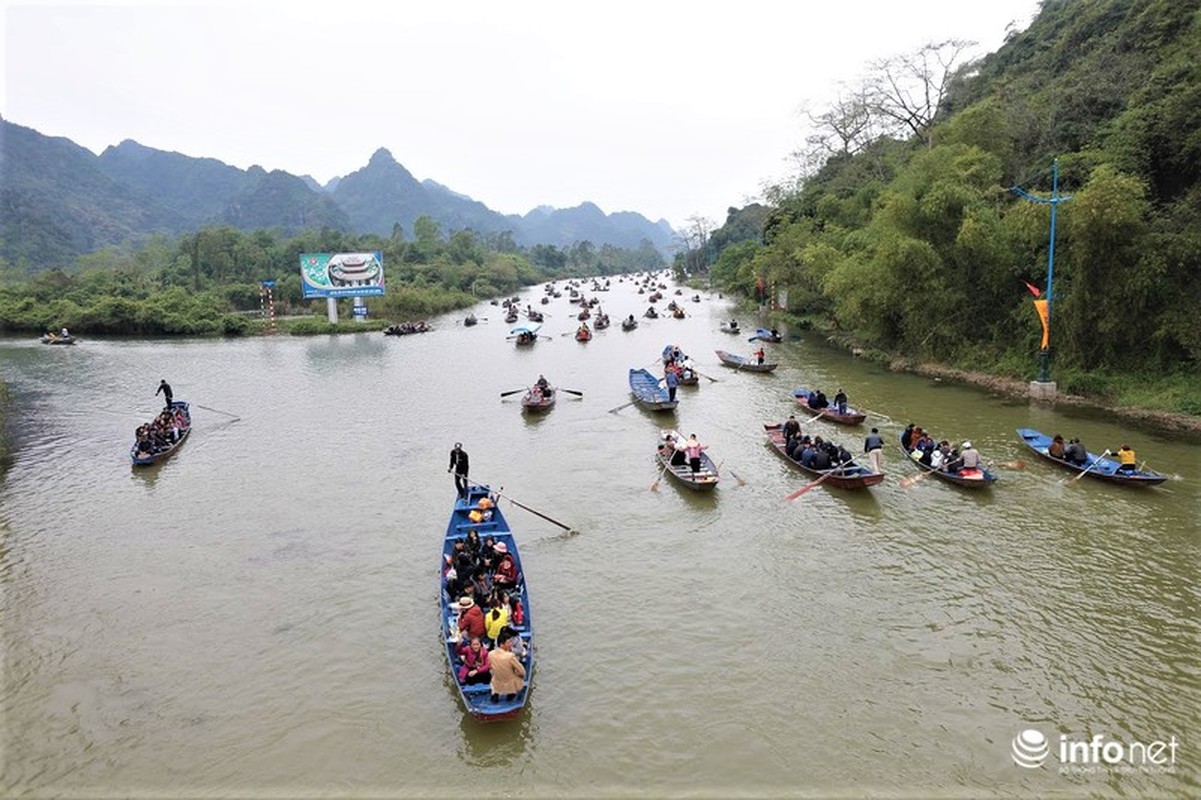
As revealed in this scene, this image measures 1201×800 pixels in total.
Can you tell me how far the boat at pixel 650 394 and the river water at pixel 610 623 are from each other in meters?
2.55

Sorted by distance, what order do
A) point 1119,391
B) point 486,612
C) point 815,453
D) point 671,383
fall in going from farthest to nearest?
point 671,383 < point 1119,391 < point 815,453 < point 486,612

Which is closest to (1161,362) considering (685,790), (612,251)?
(685,790)

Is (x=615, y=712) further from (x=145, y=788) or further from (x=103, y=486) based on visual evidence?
(x=103, y=486)

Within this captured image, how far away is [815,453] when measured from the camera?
1955cm

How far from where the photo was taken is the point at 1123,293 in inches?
951

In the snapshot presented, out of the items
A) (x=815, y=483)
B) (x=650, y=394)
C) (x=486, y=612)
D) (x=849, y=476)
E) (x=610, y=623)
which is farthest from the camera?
(x=650, y=394)

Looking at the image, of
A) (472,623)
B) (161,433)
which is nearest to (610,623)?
(472,623)

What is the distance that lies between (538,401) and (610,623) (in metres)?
16.7

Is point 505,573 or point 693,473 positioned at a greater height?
point 693,473

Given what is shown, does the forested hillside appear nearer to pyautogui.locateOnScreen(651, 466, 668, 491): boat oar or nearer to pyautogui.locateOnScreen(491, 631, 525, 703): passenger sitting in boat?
pyautogui.locateOnScreen(651, 466, 668, 491): boat oar

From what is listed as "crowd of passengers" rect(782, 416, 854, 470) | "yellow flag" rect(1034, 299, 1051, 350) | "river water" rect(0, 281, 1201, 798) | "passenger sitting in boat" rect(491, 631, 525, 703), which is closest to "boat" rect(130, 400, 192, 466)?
"river water" rect(0, 281, 1201, 798)

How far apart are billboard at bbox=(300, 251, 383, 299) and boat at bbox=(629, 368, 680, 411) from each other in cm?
3441
